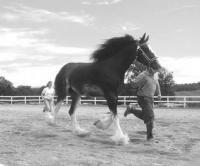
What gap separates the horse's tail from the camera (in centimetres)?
1056

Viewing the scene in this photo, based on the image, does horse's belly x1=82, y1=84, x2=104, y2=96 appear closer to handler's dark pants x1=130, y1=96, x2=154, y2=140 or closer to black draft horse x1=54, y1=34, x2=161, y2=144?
black draft horse x1=54, y1=34, x2=161, y2=144

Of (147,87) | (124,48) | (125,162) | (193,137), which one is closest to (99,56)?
(124,48)

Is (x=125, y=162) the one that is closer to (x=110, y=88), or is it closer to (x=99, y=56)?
(x=110, y=88)

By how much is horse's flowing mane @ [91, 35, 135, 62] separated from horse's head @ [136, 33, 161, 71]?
25 centimetres

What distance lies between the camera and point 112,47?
9.52 metres

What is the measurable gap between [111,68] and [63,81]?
197 cm

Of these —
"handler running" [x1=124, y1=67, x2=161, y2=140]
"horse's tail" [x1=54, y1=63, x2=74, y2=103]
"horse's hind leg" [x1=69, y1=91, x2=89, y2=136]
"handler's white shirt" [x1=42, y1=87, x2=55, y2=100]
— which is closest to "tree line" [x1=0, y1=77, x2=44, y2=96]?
→ "handler's white shirt" [x1=42, y1=87, x2=55, y2=100]

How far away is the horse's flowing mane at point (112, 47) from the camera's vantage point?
946 centimetres

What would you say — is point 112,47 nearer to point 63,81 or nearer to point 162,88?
point 63,81

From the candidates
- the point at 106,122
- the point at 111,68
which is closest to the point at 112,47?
the point at 111,68

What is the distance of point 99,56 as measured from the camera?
953 centimetres

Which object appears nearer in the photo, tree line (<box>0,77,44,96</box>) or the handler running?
the handler running

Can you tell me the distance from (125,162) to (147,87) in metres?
3.36

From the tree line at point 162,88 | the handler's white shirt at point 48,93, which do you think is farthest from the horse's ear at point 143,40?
the tree line at point 162,88
